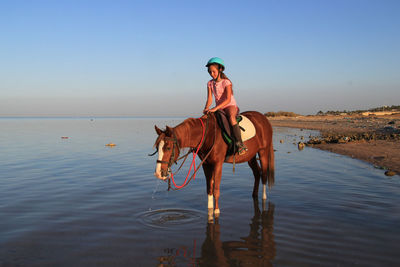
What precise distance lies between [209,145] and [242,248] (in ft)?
7.86

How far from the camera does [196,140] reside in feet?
21.5

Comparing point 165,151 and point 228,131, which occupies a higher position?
point 228,131

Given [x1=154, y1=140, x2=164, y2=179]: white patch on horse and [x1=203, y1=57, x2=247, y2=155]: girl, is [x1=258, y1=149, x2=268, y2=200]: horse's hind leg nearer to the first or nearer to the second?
[x1=203, y1=57, x2=247, y2=155]: girl

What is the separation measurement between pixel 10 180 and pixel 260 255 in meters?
10.5

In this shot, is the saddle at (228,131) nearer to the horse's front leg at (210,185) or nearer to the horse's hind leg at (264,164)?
the horse's front leg at (210,185)

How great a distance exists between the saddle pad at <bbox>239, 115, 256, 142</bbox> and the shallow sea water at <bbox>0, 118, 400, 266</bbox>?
1961mm

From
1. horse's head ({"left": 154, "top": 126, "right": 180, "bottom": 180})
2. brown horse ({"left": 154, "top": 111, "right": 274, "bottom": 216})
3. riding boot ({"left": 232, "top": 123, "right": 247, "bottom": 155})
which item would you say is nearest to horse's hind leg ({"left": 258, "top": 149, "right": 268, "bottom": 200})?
brown horse ({"left": 154, "top": 111, "right": 274, "bottom": 216})

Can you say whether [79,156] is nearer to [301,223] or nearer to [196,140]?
[196,140]

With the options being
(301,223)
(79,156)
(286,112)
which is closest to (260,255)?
(301,223)

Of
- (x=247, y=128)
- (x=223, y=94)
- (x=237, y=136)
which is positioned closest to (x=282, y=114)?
(x=247, y=128)

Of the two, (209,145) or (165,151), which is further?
(209,145)

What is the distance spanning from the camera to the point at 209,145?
6.74 metres

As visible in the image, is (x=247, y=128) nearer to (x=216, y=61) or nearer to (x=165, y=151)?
(x=216, y=61)

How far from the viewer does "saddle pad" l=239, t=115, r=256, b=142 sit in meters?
7.54
